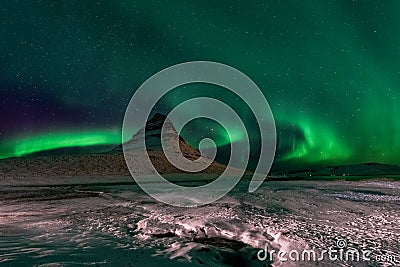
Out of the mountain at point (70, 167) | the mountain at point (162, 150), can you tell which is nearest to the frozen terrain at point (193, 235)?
the mountain at point (70, 167)

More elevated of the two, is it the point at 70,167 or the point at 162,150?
the point at 162,150

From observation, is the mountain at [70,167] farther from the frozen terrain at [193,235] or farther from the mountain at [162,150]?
the frozen terrain at [193,235]

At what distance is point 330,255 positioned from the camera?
4973 mm

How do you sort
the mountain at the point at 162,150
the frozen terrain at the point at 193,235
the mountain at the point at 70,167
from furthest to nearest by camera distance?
1. the mountain at the point at 162,150
2. the mountain at the point at 70,167
3. the frozen terrain at the point at 193,235

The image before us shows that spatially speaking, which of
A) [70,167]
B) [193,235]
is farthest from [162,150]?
[193,235]

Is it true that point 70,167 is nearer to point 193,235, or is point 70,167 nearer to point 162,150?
point 162,150

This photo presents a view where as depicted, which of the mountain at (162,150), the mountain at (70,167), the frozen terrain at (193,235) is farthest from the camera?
the mountain at (162,150)

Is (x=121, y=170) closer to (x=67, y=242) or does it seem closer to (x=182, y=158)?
(x=182, y=158)

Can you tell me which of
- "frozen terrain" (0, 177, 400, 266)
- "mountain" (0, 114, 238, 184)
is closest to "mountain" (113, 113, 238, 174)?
"mountain" (0, 114, 238, 184)

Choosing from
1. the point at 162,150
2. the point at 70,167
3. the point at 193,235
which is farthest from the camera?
the point at 162,150

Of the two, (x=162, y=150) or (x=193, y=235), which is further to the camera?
(x=162, y=150)

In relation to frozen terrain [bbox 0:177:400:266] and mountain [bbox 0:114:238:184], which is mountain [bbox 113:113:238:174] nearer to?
mountain [bbox 0:114:238:184]

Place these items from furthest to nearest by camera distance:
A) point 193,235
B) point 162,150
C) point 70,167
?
point 162,150 < point 70,167 < point 193,235

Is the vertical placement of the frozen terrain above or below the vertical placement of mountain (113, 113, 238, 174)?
below
